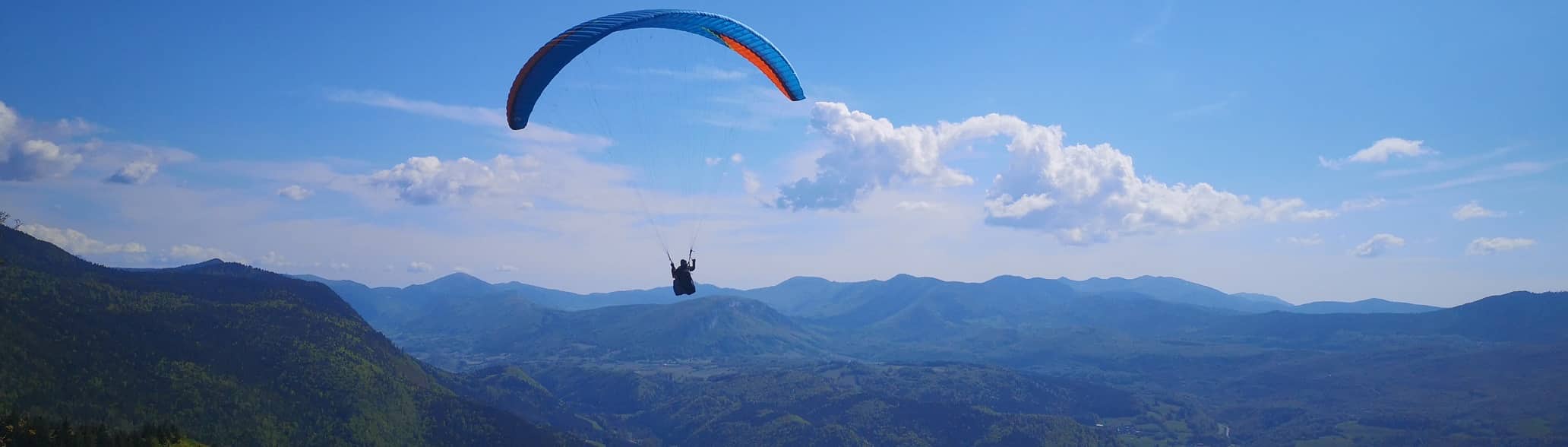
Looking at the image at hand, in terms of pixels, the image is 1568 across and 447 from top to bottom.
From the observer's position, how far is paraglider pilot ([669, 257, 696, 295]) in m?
39.1

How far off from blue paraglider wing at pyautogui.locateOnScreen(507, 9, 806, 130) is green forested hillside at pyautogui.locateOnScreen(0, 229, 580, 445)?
115m

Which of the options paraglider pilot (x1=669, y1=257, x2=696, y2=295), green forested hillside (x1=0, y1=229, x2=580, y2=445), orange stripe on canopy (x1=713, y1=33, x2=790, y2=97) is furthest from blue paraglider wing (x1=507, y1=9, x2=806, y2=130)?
green forested hillside (x1=0, y1=229, x2=580, y2=445)

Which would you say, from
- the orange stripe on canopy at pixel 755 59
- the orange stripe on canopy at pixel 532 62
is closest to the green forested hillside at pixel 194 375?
the orange stripe on canopy at pixel 532 62

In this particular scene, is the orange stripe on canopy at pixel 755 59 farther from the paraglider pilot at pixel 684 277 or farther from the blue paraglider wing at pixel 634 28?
the paraglider pilot at pixel 684 277

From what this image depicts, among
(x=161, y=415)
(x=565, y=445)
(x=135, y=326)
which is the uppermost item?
(x=135, y=326)

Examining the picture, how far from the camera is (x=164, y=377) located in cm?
14362

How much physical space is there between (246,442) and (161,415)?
511 inches

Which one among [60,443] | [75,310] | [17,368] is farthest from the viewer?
[75,310]

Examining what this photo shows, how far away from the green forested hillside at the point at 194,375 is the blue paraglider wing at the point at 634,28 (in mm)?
115289

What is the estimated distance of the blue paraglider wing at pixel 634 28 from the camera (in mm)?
35625

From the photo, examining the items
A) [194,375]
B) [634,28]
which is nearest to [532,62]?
[634,28]

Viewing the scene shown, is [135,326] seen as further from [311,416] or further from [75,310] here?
[311,416]

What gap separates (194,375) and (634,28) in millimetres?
156358

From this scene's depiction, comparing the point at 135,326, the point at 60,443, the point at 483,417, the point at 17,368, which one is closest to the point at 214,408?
the point at 17,368
